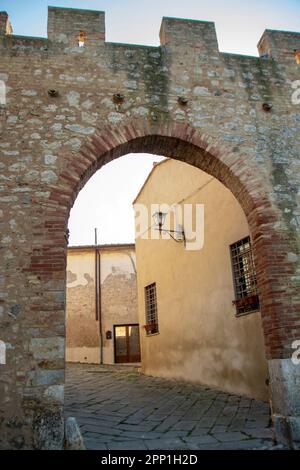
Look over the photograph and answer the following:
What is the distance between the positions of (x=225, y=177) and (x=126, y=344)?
10824mm

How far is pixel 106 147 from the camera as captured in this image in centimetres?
422

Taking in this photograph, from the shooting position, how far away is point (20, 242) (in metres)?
3.73

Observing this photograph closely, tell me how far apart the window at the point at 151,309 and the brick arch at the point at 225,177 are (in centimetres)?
601

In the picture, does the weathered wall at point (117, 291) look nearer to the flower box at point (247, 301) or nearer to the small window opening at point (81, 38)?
the flower box at point (247, 301)

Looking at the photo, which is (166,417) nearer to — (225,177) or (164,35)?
(225,177)

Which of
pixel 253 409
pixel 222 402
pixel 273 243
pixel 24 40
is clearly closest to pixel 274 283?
pixel 273 243

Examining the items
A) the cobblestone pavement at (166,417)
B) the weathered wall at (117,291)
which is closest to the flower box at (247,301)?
the cobblestone pavement at (166,417)

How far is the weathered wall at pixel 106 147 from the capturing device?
3.48 metres

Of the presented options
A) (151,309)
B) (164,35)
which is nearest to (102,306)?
(151,309)

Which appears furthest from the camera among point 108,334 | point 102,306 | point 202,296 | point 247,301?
point 102,306

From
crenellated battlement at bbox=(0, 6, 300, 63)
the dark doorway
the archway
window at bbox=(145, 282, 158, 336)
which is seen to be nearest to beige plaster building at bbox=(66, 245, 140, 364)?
the dark doorway

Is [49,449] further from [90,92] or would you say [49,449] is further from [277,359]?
[90,92]

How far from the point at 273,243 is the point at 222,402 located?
2.92m

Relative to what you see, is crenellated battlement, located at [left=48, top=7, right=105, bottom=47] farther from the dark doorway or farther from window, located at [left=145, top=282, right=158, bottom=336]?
the dark doorway
